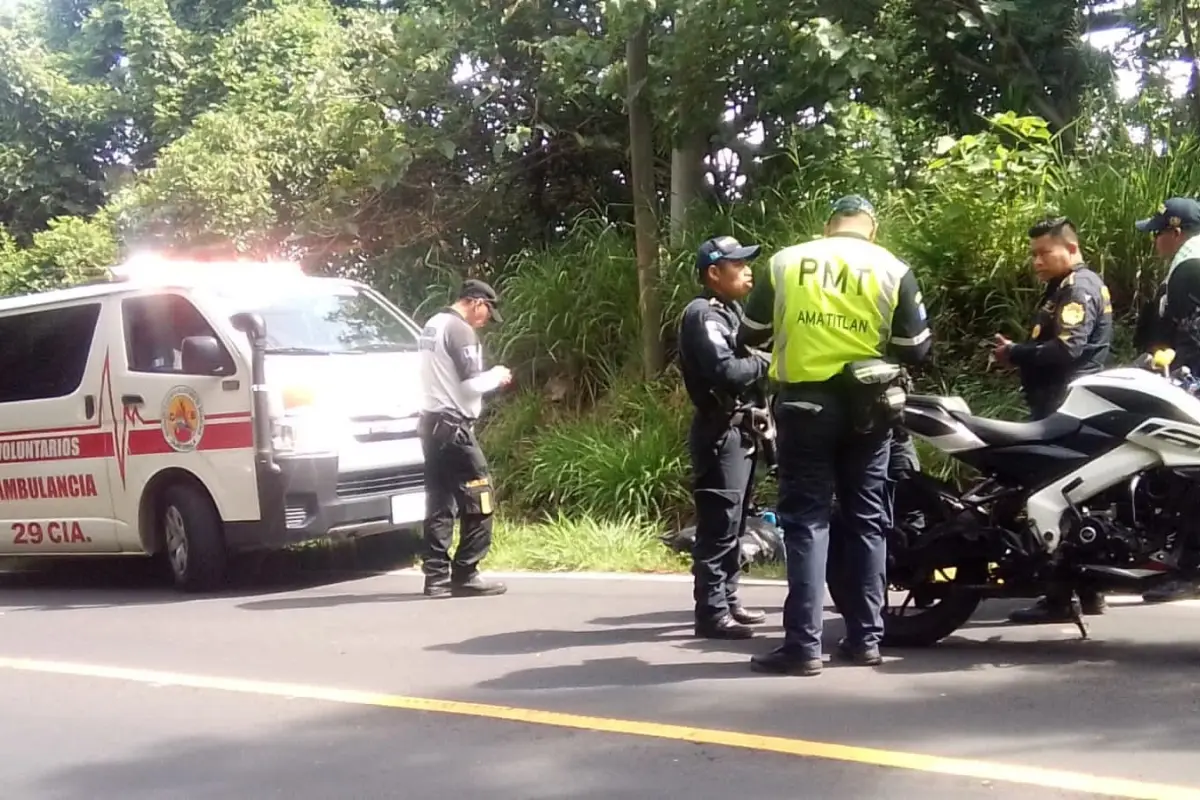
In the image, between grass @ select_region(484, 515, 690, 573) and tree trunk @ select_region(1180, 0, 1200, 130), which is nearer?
grass @ select_region(484, 515, 690, 573)

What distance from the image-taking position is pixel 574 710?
4.76 m

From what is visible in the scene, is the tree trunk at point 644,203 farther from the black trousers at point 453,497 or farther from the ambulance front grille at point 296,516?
the ambulance front grille at point 296,516

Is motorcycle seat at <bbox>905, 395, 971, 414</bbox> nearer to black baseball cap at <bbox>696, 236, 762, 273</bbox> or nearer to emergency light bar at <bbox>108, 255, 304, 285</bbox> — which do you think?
black baseball cap at <bbox>696, 236, 762, 273</bbox>

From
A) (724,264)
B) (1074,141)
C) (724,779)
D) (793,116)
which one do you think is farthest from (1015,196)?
Answer: (724,779)

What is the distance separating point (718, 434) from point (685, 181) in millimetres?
5746

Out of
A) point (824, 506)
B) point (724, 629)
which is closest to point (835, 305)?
point (824, 506)

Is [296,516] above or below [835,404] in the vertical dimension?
below

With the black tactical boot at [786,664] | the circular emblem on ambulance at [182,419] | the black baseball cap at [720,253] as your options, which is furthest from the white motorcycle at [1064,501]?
the circular emblem on ambulance at [182,419]

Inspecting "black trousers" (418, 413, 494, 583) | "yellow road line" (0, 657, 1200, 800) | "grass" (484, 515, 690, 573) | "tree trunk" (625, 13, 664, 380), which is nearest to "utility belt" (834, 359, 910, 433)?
"yellow road line" (0, 657, 1200, 800)

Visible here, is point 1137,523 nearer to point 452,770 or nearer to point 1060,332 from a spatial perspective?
point 1060,332

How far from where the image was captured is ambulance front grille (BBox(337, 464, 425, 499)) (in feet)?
25.3

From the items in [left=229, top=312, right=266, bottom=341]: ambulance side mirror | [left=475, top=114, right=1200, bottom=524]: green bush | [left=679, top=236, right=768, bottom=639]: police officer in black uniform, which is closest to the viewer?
[left=679, top=236, right=768, bottom=639]: police officer in black uniform

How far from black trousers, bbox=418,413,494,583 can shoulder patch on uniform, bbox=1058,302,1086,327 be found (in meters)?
3.06

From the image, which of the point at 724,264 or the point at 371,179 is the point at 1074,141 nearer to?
the point at 724,264
